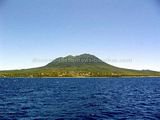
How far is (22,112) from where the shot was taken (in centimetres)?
3869

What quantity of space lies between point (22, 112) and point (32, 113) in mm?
1808

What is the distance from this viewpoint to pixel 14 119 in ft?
109

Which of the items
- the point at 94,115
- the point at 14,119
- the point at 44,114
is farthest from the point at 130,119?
the point at 14,119

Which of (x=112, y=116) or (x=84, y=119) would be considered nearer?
(x=84, y=119)

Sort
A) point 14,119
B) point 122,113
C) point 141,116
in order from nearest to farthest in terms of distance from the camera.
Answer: point 14,119, point 141,116, point 122,113

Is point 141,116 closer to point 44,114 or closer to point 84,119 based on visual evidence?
point 84,119

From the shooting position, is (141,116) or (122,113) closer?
(141,116)

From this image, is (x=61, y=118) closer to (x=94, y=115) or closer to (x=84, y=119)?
(x=84, y=119)

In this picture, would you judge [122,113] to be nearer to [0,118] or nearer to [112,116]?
[112,116]

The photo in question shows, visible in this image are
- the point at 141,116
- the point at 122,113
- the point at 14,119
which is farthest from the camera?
the point at 122,113

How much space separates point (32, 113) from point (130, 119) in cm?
1278

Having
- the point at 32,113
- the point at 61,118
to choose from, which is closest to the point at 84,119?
the point at 61,118

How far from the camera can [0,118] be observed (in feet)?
110

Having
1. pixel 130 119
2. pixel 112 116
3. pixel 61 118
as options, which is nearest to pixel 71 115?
pixel 61 118
